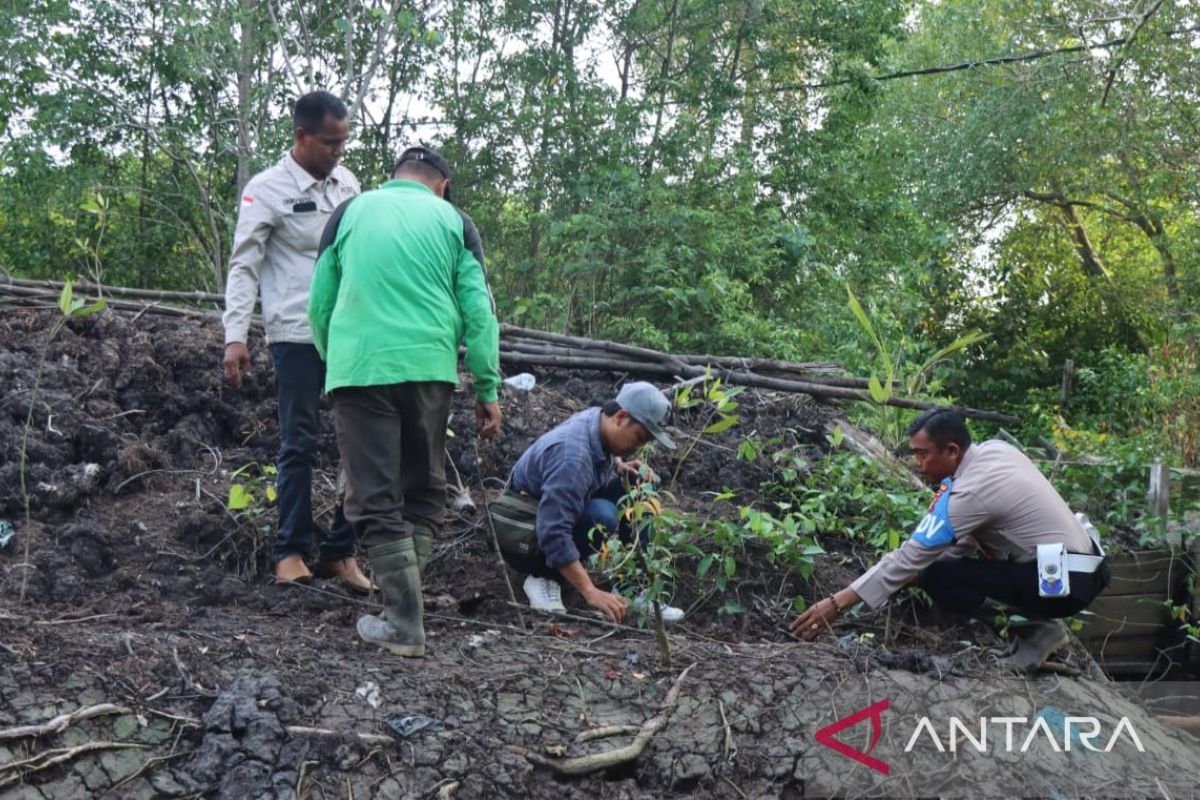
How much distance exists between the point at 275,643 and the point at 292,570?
28.3 inches

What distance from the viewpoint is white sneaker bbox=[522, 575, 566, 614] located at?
4.70 m

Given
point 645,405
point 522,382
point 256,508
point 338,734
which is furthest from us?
point 522,382

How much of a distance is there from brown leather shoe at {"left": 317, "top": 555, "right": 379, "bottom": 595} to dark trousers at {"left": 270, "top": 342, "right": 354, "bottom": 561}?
81 millimetres

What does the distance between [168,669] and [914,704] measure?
2521 mm

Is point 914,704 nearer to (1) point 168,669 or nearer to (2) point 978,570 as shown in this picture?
→ (2) point 978,570

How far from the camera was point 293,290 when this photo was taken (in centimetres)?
452

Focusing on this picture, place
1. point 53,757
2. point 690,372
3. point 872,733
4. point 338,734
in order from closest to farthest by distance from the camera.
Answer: point 53,757 → point 338,734 → point 872,733 → point 690,372

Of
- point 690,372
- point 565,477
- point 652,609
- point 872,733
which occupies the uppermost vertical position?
point 690,372

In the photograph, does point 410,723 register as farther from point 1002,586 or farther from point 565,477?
point 1002,586

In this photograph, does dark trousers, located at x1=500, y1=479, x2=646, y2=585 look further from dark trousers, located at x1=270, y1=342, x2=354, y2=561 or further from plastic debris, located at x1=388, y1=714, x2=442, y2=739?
plastic debris, located at x1=388, y1=714, x2=442, y2=739

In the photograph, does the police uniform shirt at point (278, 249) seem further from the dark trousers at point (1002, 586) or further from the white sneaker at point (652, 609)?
the dark trousers at point (1002, 586)

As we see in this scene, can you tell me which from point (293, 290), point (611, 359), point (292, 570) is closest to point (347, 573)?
point (292, 570)

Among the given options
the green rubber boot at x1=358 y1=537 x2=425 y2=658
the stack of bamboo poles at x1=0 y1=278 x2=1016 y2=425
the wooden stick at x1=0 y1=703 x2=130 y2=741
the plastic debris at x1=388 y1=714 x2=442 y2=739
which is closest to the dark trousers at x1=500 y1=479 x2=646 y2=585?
the green rubber boot at x1=358 y1=537 x2=425 y2=658

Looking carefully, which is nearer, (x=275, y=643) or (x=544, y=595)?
(x=275, y=643)
